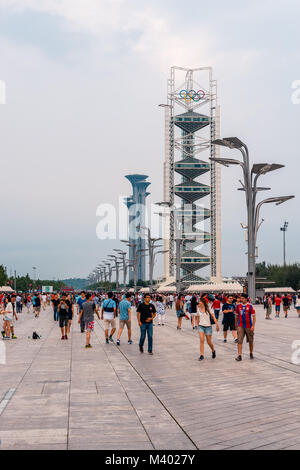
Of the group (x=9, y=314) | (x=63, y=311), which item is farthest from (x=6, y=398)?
(x=63, y=311)

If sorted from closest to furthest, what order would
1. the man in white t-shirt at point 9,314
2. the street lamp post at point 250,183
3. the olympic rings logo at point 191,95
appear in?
the man in white t-shirt at point 9,314 < the street lamp post at point 250,183 < the olympic rings logo at point 191,95

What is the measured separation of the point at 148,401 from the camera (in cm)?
913

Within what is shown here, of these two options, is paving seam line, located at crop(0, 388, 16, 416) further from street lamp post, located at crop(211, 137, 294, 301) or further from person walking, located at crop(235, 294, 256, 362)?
street lamp post, located at crop(211, 137, 294, 301)

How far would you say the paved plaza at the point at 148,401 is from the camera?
677 cm

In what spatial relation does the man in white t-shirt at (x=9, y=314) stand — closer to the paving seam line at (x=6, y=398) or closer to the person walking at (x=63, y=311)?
the person walking at (x=63, y=311)

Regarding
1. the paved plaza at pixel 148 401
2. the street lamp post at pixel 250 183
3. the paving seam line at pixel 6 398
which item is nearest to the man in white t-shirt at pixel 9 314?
the paved plaza at pixel 148 401

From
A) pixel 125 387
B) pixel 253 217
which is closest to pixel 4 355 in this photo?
pixel 125 387

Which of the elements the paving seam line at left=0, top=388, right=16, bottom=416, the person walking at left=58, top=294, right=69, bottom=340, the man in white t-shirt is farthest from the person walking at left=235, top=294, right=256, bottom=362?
the man in white t-shirt

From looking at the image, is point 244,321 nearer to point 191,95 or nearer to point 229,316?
point 229,316

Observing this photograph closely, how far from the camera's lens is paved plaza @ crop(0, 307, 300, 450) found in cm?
677

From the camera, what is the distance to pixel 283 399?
364 inches

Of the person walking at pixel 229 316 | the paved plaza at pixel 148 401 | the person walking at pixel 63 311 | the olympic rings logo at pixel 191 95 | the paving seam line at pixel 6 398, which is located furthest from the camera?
the olympic rings logo at pixel 191 95

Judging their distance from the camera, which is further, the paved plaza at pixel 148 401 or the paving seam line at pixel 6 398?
the paving seam line at pixel 6 398

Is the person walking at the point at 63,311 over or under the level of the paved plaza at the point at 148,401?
over
